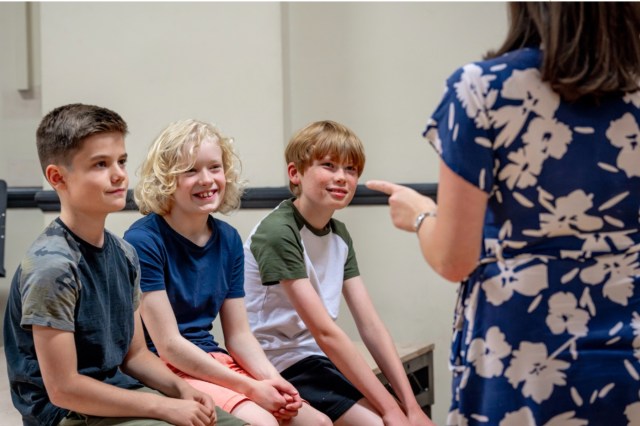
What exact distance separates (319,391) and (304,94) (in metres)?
1.61

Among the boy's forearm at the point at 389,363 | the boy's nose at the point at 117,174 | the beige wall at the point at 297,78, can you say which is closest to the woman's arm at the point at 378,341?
the boy's forearm at the point at 389,363

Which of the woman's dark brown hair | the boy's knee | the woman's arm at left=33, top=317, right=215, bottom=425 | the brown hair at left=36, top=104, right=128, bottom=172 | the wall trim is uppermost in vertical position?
the woman's dark brown hair

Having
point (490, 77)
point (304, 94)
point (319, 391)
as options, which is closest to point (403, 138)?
point (304, 94)

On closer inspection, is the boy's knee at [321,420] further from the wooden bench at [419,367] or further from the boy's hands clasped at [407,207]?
the boy's hands clasped at [407,207]

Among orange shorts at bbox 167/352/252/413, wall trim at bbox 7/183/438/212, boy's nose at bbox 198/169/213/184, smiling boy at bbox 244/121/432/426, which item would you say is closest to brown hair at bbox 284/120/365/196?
smiling boy at bbox 244/121/432/426

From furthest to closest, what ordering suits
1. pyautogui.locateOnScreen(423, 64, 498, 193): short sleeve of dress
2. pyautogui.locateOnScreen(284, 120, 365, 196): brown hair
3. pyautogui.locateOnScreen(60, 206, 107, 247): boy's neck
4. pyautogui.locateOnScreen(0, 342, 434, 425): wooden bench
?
pyautogui.locateOnScreen(0, 342, 434, 425): wooden bench
pyautogui.locateOnScreen(284, 120, 365, 196): brown hair
pyautogui.locateOnScreen(60, 206, 107, 247): boy's neck
pyautogui.locateOnScreen(423, 64, 498, 193): short sleeve of dress

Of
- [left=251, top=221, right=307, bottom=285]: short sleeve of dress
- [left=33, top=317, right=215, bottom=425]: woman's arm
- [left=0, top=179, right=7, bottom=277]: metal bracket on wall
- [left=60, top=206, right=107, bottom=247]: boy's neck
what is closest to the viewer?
[left=33, top=317, right=215, bottom=425]: woman's arm

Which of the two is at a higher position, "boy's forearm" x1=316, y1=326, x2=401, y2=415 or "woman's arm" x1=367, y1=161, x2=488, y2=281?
"woman's arm" x1=367, y1=161, x2=488, y2=281

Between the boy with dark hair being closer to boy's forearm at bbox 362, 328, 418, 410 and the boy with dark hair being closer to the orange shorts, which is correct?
the orange shorts

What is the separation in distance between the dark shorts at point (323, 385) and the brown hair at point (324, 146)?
1.77 feet

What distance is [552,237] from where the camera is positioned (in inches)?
50.4

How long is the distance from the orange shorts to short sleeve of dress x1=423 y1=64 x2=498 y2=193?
3.49ft

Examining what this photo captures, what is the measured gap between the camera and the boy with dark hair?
1.80m

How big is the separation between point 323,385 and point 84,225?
823 mm
